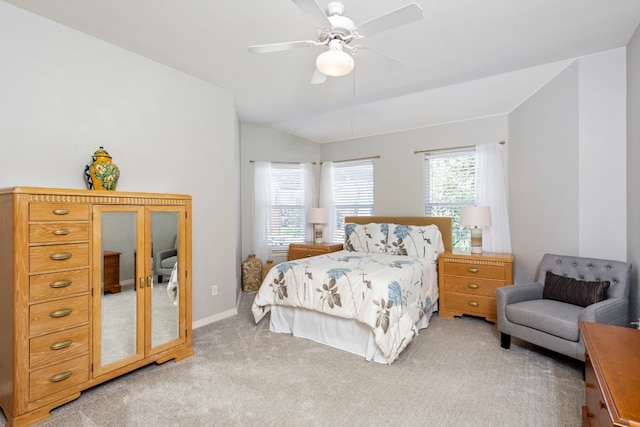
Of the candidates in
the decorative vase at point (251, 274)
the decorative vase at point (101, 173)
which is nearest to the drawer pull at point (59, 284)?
the decorative vase at point (101, 173)

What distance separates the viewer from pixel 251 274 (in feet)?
16.0

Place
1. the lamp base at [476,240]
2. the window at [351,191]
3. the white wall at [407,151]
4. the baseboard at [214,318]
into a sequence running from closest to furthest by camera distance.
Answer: the baseboard at [214,318] → the lamp base at [476,240] → the white wall at [407,151] → the window at [351,191]

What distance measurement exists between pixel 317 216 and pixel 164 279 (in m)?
2.93

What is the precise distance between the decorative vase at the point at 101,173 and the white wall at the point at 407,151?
3.70 metres

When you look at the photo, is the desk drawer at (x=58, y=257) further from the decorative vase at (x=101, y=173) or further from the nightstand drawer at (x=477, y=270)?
the nightstand drawer at (x=477, y=270)

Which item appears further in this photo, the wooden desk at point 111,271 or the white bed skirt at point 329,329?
the white bed skirt at point 329,329

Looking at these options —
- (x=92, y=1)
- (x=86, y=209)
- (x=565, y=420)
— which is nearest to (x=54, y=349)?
(x=86, y=209)

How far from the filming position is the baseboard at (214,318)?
134 inches

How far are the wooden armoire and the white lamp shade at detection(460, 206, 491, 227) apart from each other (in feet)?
10.6

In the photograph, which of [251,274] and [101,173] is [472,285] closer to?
[251,274]

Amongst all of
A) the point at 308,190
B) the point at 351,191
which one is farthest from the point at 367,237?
the point at 308,190

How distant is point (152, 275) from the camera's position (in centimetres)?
249

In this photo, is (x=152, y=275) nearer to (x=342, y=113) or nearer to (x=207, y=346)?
(x=207, y=346)

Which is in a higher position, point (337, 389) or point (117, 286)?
point (117, 286)
